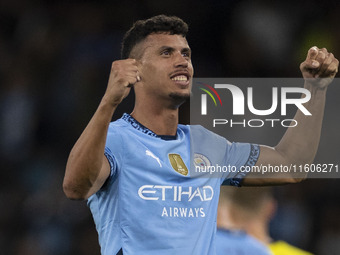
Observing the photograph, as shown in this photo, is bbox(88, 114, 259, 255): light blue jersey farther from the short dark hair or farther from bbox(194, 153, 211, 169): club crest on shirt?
the short dark hair

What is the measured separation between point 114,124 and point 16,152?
2.70 m

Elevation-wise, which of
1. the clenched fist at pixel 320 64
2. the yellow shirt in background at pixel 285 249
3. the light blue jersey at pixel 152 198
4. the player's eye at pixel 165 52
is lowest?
the yellow shirt in background at pixel 285 249

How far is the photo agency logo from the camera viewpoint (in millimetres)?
4953

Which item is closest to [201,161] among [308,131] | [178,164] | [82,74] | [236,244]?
[178,164]

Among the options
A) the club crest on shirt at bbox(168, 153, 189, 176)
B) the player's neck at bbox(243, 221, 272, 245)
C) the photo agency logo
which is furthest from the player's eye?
the photo agency logo

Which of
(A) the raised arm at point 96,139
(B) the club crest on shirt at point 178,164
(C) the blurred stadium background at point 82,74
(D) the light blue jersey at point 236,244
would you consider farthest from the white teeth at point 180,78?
(C) the blurred stadium background at point 82,74

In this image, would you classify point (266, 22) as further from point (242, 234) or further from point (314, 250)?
point (242, 234)

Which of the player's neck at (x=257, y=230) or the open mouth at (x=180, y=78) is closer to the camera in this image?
the open mouth at (x=180, y=78)

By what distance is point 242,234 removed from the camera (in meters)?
3.80

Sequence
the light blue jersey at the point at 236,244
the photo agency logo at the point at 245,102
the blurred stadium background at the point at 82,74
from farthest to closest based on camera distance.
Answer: the blurred stadium background at the point at 82,74
the photo agency logo at the point at 245,102
the light blue jersey at the point at 236,244

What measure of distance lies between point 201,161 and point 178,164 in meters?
0.16

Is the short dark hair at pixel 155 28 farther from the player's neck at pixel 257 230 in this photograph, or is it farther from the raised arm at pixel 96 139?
the player's neck at pixel 257 230

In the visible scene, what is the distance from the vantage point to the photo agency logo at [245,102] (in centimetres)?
495

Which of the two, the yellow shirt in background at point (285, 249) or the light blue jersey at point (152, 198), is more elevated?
the light blue jersey at point (152, 198)
